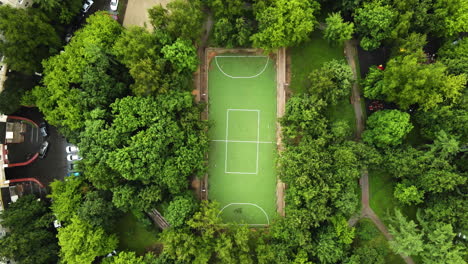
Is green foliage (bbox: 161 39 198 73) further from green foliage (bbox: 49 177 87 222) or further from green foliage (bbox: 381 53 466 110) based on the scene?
green foliage (bbox: 381 53 466 110)

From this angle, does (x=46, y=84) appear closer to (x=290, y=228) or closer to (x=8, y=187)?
(x=8, y=187)

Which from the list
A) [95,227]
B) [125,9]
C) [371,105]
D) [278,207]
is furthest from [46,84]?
[371,105]

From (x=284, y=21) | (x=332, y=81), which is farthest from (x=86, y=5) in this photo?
(x=332, y=81)

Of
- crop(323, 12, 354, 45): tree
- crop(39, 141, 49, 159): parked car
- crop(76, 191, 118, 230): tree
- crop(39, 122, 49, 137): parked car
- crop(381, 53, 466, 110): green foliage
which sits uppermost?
crop(323, 12, 354, 45): tree

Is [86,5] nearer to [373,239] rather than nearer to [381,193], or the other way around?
[381,193]

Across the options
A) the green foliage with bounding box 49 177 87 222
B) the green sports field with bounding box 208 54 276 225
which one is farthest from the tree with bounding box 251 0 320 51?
the green foliage with bounding box 49 177 87 222

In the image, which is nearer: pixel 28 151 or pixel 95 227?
pixel 95 227
